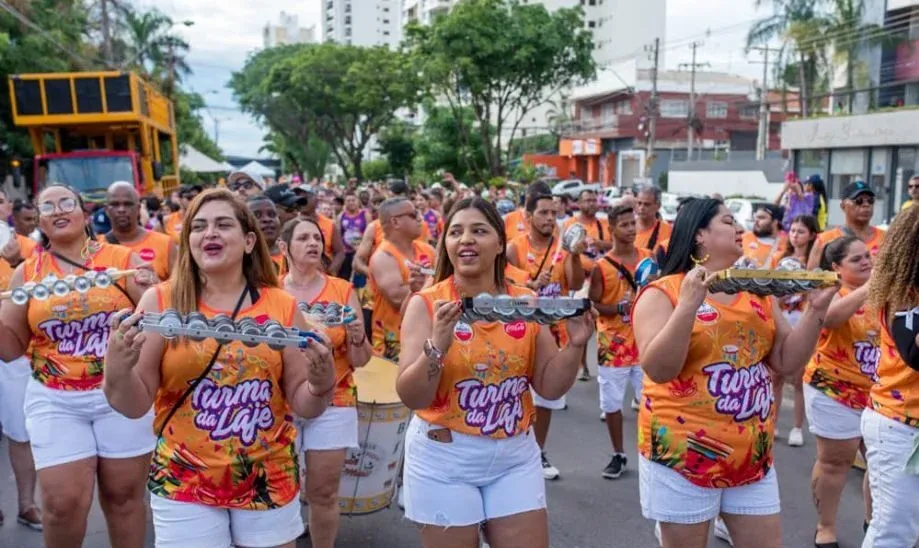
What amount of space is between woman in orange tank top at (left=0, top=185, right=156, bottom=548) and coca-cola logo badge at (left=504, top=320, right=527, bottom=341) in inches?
66.8

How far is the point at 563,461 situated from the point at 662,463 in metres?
3.38

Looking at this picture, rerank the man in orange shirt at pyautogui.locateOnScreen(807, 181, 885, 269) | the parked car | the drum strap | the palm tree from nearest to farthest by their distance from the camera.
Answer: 1. the drum strap
2. the man in orange shirt at pyautogui.locateOnScreen(807, 181, 885, 269)
3. the parked car
4. the palm tree

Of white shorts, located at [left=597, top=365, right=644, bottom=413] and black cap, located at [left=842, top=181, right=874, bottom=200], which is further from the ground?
black cap, located at [left=842, top=181, right=874, bottom=200]

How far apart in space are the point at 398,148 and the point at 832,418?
49566 millimetres

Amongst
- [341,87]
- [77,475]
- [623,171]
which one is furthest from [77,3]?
[623,171]

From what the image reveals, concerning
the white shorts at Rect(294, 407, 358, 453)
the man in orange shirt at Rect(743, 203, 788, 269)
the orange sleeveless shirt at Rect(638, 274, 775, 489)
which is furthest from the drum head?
the man in orange shirt at Rect(743, 203, 788, 269)

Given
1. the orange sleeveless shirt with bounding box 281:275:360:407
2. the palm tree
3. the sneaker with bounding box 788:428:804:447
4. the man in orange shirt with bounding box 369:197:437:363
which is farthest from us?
the palm tree

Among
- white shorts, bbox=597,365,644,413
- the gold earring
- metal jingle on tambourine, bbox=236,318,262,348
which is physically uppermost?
the gold earring

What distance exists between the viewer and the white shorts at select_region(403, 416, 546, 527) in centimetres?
332

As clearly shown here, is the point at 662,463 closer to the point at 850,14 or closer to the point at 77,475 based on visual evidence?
the point at 77,475

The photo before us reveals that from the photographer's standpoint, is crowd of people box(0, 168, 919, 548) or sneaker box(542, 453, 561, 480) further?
sneaker box(542, 453, 561, 480)

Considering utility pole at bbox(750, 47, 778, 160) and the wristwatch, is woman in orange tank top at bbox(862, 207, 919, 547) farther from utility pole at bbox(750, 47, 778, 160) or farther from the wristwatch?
utility pole at bbox(750, 47, 778, 160)

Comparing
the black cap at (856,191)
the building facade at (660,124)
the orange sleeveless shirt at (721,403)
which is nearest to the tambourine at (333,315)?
the orange sleeveless shirt at (721,403)

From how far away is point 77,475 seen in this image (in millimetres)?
3914
